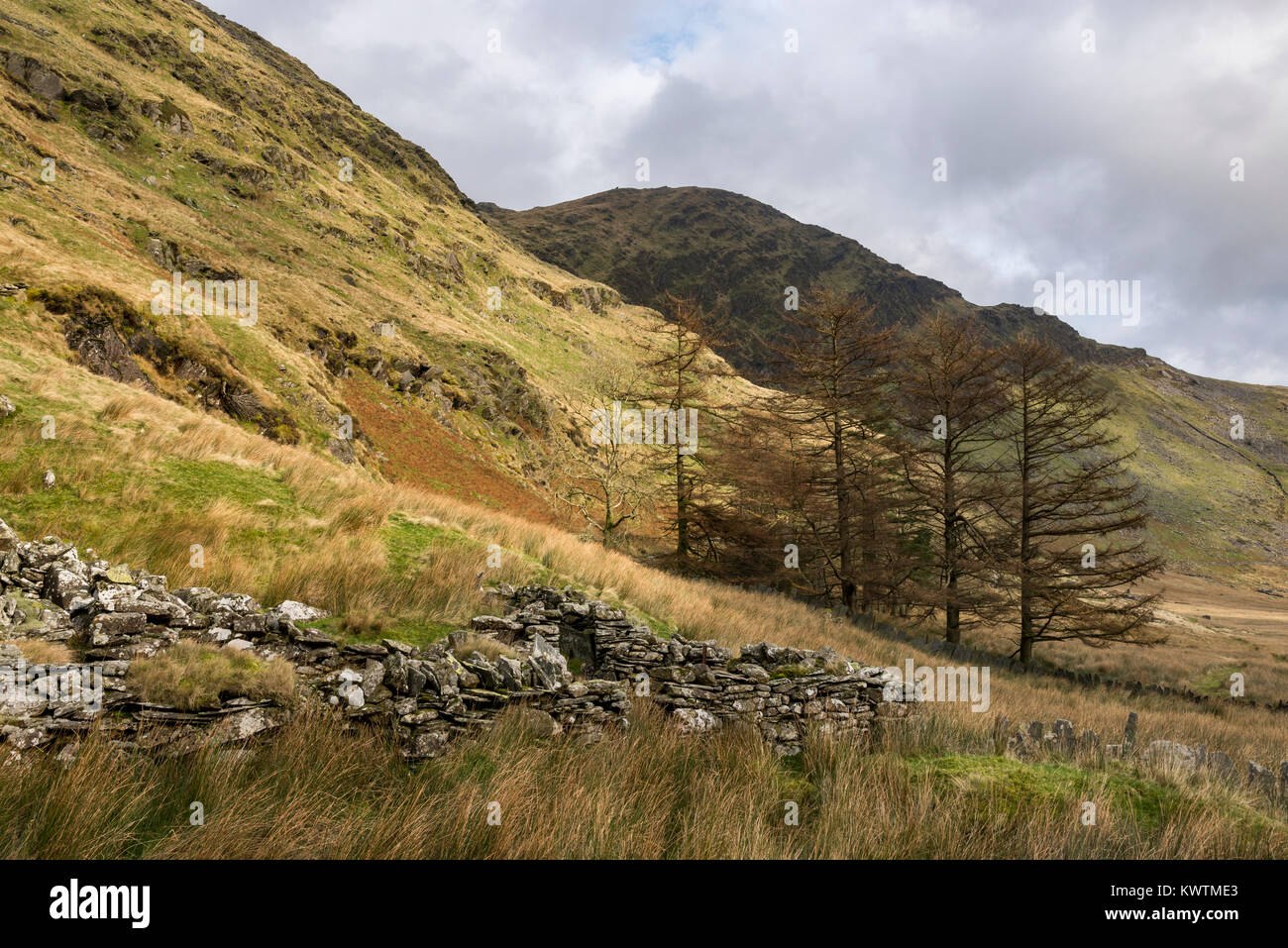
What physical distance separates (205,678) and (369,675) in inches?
45.9

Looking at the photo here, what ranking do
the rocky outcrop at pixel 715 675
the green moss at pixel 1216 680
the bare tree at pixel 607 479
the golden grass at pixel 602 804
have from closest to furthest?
the golden grass at pixel 602 804 < the rocky outcrop at pixel 715 675 < the green moss at pixel 1216 680 < the bare tree at pixel 607 479

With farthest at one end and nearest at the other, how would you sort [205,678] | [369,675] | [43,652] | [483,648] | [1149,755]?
1. [1149,755]
2. [483,648]
3. [369,675]
4. [205,678]
5. [43,652]

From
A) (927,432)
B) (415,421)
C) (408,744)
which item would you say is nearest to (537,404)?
(415,421)

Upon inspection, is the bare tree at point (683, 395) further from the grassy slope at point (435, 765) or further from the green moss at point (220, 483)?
the green moss at point (220, 483)

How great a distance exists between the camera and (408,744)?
15.4 ft

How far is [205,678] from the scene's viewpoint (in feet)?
14.2

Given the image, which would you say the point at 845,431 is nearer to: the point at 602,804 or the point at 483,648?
the point at 483,648

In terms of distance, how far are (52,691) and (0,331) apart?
15.0 meters

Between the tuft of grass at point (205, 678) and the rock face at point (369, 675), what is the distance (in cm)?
8

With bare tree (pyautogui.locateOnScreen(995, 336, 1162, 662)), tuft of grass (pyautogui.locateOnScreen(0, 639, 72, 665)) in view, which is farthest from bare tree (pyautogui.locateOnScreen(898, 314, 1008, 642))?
tuft of grass (pyautogui.locateOnScreen(0, 639, 72, 665))

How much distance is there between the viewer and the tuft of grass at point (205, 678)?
414 centimetres

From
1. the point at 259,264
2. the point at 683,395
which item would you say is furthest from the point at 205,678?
the point at 259,264

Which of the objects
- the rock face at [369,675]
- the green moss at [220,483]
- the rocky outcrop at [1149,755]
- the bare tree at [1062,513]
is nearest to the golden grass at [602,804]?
the rock face at [369,675]
